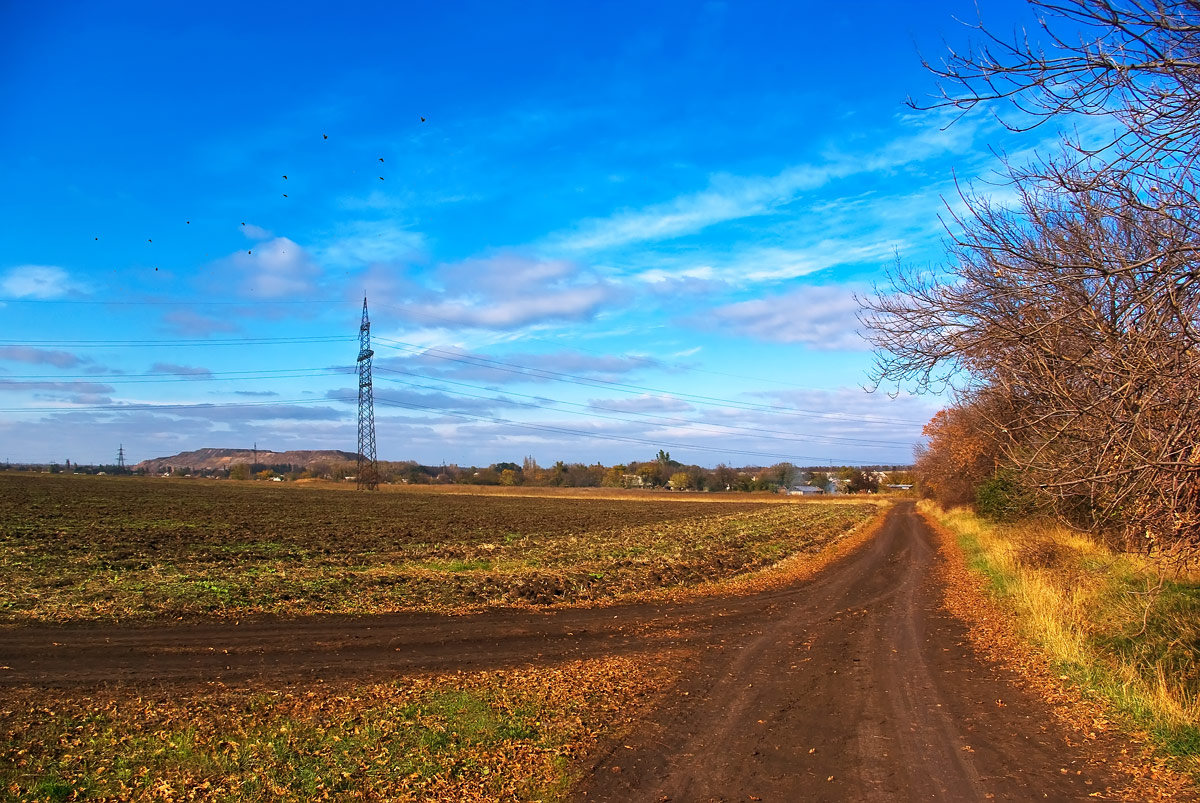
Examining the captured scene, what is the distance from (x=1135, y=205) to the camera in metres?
4.33

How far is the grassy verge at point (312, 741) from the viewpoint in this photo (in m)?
5.28

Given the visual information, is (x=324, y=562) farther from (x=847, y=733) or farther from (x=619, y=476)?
(x=619, y=476)

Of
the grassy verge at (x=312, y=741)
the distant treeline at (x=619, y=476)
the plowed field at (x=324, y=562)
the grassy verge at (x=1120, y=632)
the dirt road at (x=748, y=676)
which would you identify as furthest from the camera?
the distant treeline at (x=619, y=476)

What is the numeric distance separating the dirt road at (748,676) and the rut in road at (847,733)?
21mm

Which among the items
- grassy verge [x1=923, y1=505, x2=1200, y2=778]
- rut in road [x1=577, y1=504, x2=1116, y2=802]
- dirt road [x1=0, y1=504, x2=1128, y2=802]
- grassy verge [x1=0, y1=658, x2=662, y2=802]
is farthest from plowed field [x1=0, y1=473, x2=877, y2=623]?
grassy verge [x1=923, y1=505, x2=1200, y2=778]

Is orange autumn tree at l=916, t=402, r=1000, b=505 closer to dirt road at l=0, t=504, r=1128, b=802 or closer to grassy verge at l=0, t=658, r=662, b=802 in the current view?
dirt road at l=0, t=504, r=1128, b=802

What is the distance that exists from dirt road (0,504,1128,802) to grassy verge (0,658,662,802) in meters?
0.65

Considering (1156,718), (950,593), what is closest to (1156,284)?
(1156,718)

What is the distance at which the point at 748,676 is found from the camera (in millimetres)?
8953

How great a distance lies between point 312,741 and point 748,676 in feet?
16.7

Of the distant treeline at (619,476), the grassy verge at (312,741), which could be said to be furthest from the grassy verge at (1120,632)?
the distant treeline at (619,476)

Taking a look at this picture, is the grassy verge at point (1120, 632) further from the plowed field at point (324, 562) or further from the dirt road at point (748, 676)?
the plowed field at point (324, 562)

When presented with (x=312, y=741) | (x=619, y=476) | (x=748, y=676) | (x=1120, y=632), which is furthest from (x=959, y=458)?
(x=619, y=476)

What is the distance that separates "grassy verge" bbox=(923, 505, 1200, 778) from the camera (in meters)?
6.77
